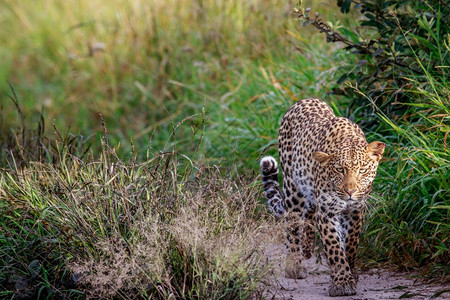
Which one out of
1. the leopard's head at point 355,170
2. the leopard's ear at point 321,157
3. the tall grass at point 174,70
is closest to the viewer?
the leopard's head at point 355,170

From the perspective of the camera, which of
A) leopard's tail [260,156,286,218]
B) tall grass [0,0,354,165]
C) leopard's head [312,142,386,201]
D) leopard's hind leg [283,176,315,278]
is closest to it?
leopard's head [312,142,386,201]

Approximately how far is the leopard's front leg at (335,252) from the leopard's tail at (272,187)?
929 mm

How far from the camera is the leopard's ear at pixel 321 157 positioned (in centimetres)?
493

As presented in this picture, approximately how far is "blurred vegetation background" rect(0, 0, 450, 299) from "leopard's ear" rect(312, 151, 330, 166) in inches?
18.0

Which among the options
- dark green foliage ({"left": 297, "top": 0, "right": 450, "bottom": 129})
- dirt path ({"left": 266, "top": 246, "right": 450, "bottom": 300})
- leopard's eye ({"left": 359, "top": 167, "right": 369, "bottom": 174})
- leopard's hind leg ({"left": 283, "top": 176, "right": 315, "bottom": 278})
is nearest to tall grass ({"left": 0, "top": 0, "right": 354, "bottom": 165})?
dark green foliage ({"left": 297, "top": 0, "right": 450, "bottom": 129})

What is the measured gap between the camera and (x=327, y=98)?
7.27m

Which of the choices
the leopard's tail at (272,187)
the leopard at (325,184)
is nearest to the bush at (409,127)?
the leopard at (325,184)

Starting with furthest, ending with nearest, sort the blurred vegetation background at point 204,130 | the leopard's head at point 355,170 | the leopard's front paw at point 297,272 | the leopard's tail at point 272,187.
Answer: the leopard's tail at point 272,187 → the leopard's front paw at point 297,272 → the leopard's head at point 355,170 → the blurred vegetation background at point 204,130

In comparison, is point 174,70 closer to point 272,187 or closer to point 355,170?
point 272,187

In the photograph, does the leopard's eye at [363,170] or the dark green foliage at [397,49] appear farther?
the dark green foliage at [397,49]

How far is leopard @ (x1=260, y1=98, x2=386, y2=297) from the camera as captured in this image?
4773 mm

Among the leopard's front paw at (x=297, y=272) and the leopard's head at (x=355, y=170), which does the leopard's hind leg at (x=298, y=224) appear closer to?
the leopard's front paw at (x=297, y=272)

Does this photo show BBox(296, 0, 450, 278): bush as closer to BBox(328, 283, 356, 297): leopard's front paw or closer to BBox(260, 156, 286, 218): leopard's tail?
BBox(328, 283, 356, 297): leopard's front paw

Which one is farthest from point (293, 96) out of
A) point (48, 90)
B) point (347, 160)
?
point (48, 90)
